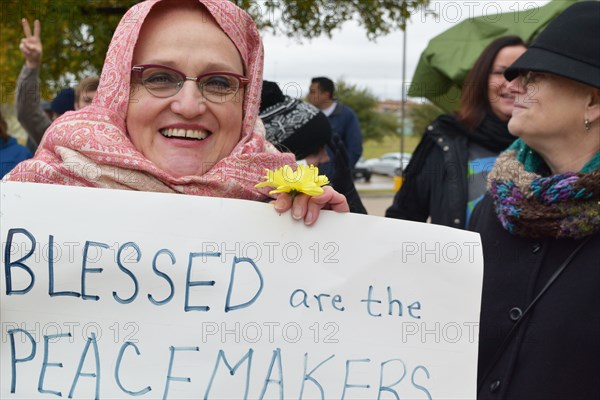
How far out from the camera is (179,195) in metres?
1.75

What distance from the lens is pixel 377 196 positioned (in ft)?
72.7

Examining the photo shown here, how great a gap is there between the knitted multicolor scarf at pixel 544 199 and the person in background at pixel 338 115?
4.35 m

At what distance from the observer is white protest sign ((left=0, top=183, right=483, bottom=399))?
1687 mm

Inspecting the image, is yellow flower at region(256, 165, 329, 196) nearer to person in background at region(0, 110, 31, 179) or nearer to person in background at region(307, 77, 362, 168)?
person in background at region(0, 110, 31, 179)

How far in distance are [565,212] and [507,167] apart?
301 millimetres

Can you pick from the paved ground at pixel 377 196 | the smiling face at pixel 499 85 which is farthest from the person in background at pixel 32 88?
the paved ground at pixel 377 196

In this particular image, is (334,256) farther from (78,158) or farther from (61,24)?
(61,24)

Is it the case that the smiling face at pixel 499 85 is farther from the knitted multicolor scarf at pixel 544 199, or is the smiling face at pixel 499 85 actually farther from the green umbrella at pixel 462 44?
the knitted multicolor scarf at pixel 544 199

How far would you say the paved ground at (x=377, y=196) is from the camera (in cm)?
1661

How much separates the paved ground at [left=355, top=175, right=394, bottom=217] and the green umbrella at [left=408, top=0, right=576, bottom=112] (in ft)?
30.1

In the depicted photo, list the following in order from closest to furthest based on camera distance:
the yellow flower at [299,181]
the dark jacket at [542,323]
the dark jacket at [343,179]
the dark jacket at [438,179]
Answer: the yellow flower at [299,181]
the dark jacket at [542,323]
the dark jacket at [343,179]
the dark jacket at [438,179]

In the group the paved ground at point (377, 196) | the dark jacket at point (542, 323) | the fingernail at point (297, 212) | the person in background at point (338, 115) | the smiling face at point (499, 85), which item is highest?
the paved ground at point (377, 196)

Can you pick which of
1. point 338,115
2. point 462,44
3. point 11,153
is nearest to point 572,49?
point 462,44

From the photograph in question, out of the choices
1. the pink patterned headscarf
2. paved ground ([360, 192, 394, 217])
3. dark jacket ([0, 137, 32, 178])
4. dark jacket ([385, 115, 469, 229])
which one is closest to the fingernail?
the pink patterned headscarf
